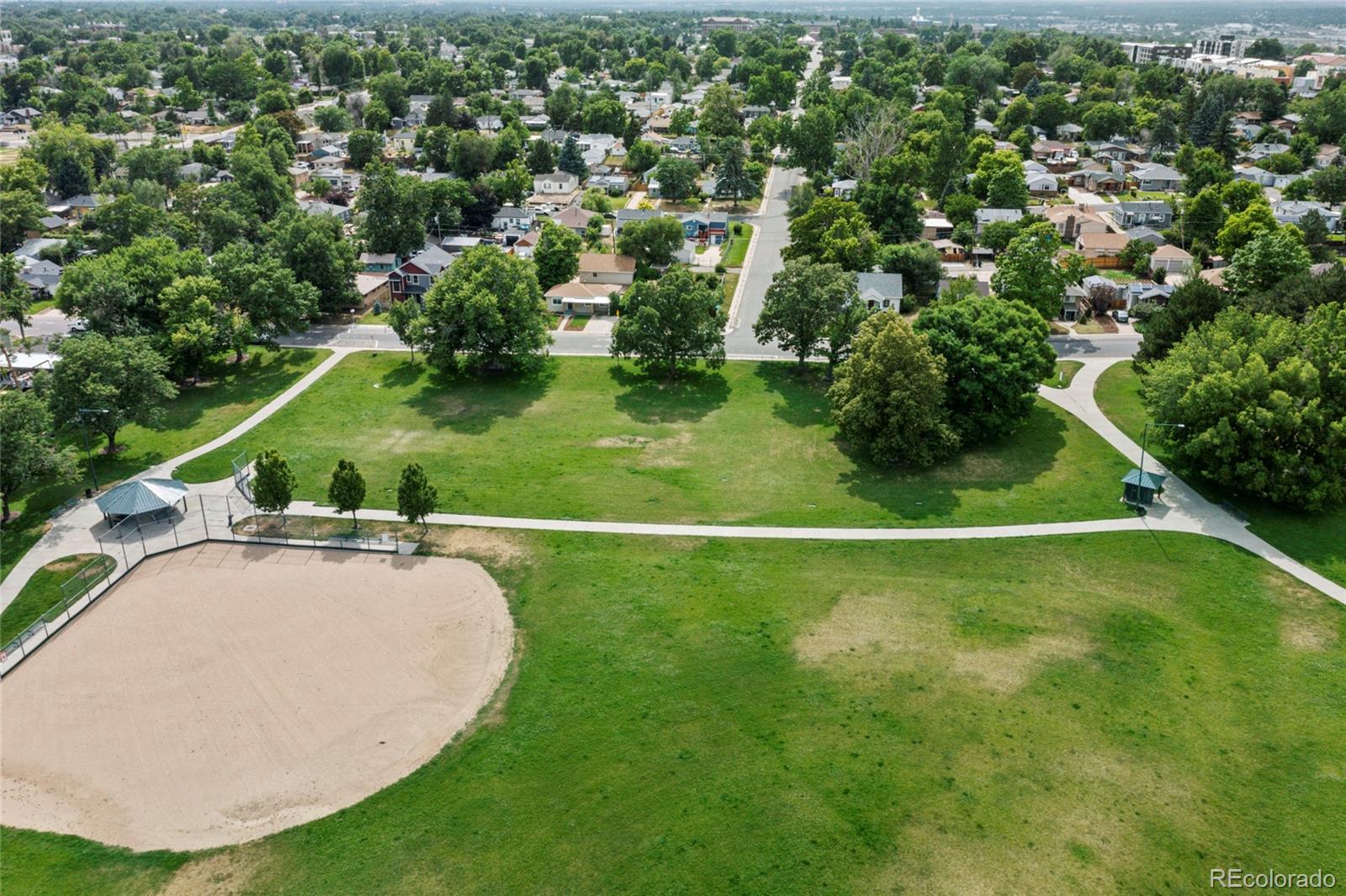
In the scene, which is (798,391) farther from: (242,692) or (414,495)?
(242,692)

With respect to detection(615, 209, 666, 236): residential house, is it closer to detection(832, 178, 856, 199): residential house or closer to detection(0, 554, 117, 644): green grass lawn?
detection(832, 178, 856, 199): residential house

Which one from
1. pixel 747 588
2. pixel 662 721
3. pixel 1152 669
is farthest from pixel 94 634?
pixel 1152 669

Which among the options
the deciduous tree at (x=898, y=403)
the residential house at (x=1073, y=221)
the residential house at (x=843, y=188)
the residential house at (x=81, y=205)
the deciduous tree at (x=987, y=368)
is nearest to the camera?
the deciduous tree at (x=898, y=403)

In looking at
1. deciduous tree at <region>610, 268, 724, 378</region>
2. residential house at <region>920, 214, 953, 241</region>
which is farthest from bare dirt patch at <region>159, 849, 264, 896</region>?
residential house at <region>920, 214, 953, 241</region>

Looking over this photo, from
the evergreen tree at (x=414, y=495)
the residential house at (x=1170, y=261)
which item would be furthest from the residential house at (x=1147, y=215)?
the evergreen tree at (x=414, y=495)

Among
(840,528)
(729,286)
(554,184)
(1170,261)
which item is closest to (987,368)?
(840,528)

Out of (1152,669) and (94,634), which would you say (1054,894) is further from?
(94,634)

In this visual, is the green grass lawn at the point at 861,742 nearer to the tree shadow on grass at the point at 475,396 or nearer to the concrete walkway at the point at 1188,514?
the concrete walkway at the point at 1188,514
